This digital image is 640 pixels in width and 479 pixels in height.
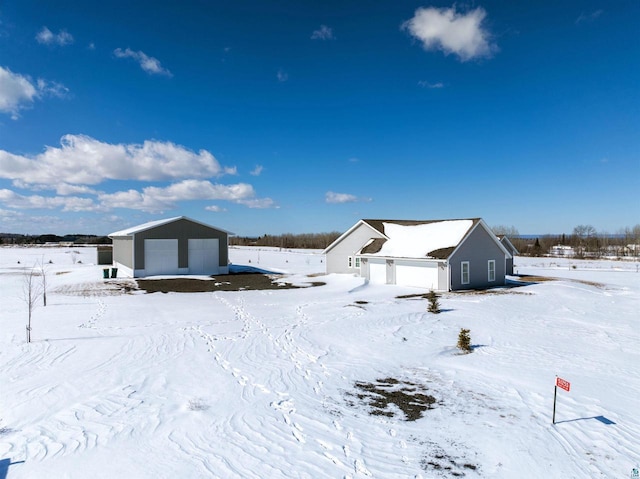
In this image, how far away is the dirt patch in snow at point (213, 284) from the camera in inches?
1008

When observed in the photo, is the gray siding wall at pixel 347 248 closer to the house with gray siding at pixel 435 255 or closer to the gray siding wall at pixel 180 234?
the house with gray siding at pixel 435 255

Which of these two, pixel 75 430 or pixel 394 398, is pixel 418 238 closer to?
pixel 394 398

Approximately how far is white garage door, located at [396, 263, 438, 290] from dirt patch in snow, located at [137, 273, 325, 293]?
594 centimetres

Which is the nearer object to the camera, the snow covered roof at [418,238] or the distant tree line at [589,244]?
the snow covered roof at [418,238]

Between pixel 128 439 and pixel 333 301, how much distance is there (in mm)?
14967

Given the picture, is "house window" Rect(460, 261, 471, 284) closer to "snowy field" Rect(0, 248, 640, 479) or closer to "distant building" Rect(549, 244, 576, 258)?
"snowy field" Rect(0, 248, 640, 479)

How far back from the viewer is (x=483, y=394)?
8.88 metres

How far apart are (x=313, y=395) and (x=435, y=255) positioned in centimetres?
1861

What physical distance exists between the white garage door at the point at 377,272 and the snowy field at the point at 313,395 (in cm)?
1127

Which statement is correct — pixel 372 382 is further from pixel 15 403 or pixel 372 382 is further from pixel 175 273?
pixel 175 273

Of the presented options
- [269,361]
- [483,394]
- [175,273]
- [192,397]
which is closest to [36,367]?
[192,397]

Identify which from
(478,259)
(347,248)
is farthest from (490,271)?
(347,248)

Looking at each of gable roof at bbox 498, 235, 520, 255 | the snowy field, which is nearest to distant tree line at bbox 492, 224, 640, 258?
gable roof at bbox 498, 235, 520, 255

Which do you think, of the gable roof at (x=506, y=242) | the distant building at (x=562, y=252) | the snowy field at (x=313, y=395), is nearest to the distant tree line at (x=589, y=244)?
the distant building at (x=562, y=252)
